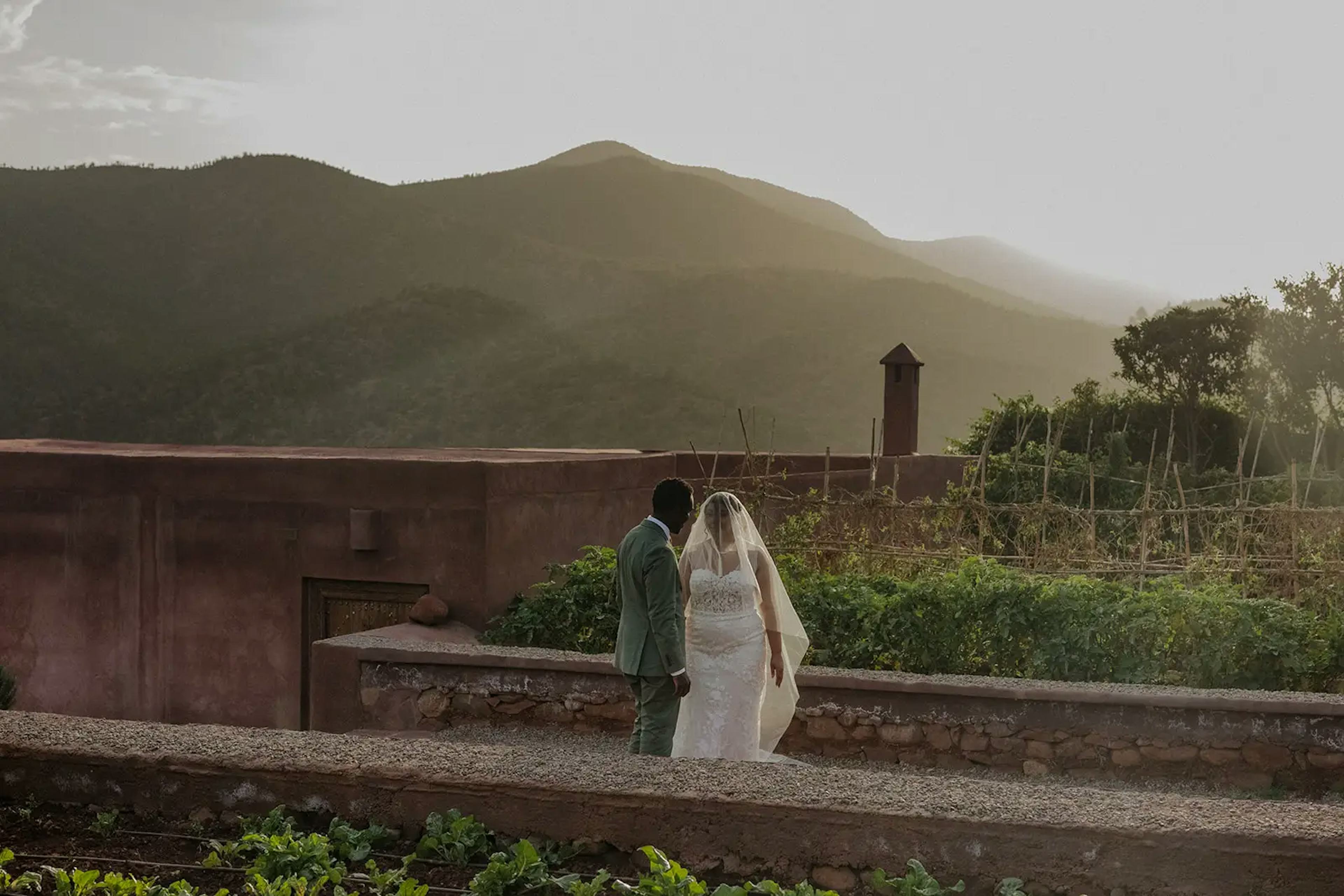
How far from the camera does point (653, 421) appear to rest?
5978 centimetres

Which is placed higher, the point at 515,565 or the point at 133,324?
the point at 133,324

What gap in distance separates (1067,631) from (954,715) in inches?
45.7

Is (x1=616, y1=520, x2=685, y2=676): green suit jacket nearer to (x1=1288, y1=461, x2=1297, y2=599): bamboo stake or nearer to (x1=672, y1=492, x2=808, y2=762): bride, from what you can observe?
(x1=672, y1=492, x2=808, y2=762): bride

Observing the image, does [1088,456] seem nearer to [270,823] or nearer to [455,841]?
[455,841]

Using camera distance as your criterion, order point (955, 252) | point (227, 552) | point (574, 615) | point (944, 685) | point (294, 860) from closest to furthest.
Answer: point (294, 860)
point (944, 685)
point (574, 615)
point (227, 552)
point (955, 252)

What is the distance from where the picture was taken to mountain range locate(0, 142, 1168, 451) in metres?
60.5

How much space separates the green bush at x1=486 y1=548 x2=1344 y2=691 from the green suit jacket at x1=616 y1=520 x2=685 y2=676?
7.96ft

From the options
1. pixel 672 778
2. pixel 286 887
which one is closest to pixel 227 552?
pixel 672 778

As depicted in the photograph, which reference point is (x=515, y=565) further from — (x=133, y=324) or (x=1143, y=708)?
(x=133, y=324)

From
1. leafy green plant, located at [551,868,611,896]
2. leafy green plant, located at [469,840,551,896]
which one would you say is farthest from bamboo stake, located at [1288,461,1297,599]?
leafy green plant, located at [469,840,551,896]

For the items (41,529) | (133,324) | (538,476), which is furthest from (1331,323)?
(133,324)

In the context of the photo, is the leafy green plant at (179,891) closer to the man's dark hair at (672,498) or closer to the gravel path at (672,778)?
the gravel path at (672,778)

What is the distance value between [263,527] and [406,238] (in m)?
68.6

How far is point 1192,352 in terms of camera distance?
33062 millimetres
